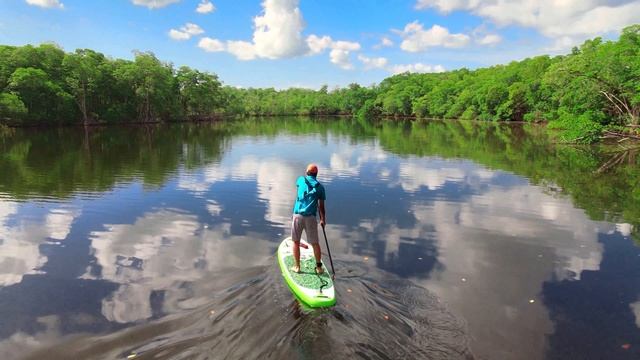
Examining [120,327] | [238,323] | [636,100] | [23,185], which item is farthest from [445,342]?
[636,100]

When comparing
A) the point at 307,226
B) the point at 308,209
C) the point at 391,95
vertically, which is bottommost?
the point at 307,226

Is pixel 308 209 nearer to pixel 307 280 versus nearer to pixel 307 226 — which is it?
pixel 307 226

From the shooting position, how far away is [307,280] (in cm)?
856


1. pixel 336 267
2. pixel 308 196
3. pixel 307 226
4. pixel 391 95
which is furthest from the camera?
pixel 391 95

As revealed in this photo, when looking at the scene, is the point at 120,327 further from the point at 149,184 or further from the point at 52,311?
the point at 149,184

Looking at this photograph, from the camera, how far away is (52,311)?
8.10 meters

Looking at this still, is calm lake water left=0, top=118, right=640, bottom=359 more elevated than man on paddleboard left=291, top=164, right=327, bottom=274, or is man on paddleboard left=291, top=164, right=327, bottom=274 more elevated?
man on paddleboard left=291, top=164, right=327, bottom=274

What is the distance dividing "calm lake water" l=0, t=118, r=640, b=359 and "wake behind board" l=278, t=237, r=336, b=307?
0.23 m

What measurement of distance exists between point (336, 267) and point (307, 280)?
1.71 m

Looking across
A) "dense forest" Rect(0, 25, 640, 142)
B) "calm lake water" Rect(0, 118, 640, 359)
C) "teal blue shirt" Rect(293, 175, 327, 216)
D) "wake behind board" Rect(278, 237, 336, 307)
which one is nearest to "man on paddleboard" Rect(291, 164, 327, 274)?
"teal blue shirt" Rect(293, 175, 327, 216)

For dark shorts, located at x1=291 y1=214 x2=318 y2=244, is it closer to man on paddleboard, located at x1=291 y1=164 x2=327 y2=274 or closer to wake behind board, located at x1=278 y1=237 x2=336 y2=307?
man on paddleboard, located at x1=291 y1=164 x2=327 y2=274

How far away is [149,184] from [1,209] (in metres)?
6.50

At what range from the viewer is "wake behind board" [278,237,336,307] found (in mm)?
7844

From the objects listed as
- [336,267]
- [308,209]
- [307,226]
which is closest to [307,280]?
[307,226]
